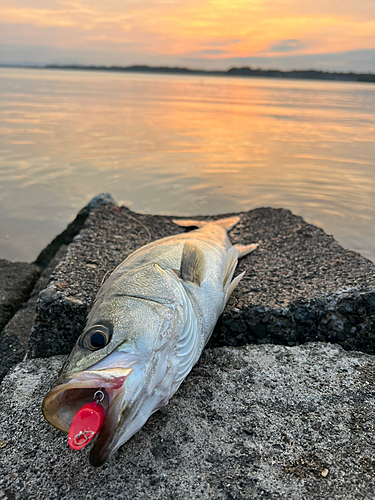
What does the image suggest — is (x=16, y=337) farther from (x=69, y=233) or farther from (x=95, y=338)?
(x=69, y=233)

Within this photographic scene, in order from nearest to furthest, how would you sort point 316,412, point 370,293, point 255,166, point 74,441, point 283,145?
point 74,441 → point 316,412 → point 370,293 → point 255,166 → point 283,145

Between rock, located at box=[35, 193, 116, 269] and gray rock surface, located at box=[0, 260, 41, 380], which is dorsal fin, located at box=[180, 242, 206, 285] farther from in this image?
rock, located at box=[35, 193, 116, 269]

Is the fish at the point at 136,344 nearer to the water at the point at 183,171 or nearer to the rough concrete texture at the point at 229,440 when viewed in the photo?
the rough concrete texture at the point at 229,440

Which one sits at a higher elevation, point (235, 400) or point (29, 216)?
point (235, 400)

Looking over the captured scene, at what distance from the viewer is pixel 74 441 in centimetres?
152

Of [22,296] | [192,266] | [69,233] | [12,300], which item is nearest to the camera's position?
[192,266]

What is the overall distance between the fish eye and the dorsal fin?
0.82 metres

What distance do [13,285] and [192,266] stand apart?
2.18m

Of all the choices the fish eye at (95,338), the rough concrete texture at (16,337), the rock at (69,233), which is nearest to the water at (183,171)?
the rock at (69,233)

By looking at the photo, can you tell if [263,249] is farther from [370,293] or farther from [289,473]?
[289,473]

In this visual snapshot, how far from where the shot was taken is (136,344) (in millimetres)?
1664

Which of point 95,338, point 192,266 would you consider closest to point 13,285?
point 192,266

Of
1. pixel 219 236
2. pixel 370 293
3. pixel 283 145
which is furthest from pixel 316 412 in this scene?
pixel 283 145

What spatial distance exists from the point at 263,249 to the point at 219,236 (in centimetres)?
64
